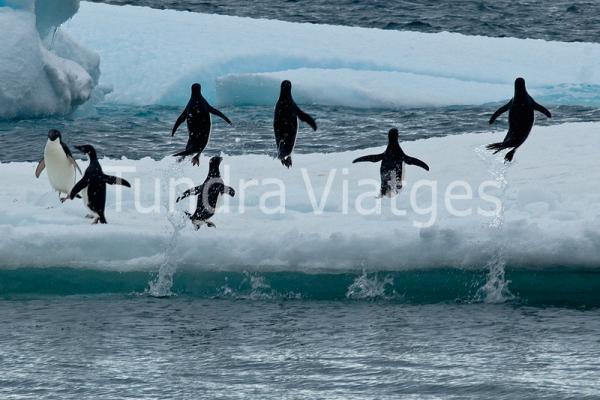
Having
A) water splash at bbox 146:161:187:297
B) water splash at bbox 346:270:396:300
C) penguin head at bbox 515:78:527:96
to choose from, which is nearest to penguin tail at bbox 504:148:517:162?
penguin head at bbox 515:78:527:96

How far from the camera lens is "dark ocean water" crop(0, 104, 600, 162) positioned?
16.8 metres

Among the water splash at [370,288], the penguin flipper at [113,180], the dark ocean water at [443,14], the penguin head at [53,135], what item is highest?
the dark ocean water at [443,14]

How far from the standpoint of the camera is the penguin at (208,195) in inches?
371

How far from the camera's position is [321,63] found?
20266 millimetres

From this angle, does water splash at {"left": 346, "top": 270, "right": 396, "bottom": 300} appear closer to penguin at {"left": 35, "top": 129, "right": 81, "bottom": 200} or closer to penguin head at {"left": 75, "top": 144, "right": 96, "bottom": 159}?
penguin head at {"left": 75, "top": 144, "right": 96, "bottom": 159}

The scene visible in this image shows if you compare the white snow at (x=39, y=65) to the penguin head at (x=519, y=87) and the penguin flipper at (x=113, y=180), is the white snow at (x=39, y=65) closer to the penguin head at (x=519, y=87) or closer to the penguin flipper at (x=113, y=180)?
the penguin flipper at (x=113, y=180)

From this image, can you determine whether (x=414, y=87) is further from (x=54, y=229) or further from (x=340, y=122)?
(x=54, y=229)

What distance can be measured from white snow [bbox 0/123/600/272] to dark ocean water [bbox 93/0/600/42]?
74.0ft

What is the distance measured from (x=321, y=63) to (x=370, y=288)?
473 inches

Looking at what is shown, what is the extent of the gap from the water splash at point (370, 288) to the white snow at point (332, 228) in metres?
0.09

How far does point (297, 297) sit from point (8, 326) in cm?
199

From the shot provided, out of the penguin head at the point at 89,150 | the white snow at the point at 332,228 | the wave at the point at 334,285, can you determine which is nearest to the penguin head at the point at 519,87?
the white snow at the point at 332,228

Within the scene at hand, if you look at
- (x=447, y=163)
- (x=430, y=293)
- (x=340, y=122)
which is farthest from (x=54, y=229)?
(x=340, y=122)

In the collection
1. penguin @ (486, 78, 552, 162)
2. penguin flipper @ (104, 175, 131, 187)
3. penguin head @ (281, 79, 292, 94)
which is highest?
penguin head @ (281, 79, 292, 94)
